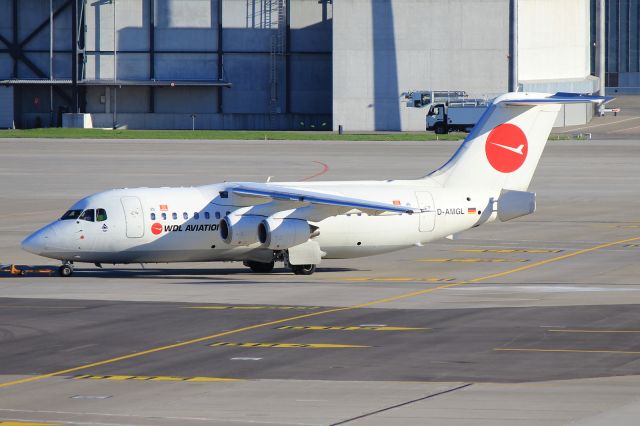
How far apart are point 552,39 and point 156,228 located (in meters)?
95.3

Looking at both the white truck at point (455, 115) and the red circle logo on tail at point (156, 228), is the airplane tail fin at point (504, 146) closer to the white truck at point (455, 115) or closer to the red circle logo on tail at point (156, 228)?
the red circle logo on tail at point (156, 228)

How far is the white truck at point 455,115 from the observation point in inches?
4434

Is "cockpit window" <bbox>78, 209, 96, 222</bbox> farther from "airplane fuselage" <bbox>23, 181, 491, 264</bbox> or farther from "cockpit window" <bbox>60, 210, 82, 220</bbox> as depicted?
"cockpit window" <bbox>60, 210, 82, 220</bbox>

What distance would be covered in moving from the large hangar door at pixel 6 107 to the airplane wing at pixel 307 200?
90.1 meters

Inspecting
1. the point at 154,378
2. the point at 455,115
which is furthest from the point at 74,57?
the point at 154,378

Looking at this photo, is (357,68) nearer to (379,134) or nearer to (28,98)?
(379,134)

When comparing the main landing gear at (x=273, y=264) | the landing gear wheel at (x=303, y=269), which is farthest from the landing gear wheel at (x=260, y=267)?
the landing gear wheel at (x=303, y=269)

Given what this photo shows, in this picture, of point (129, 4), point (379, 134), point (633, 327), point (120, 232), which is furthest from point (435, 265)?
point (129, 4)

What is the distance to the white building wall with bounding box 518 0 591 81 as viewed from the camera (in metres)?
124

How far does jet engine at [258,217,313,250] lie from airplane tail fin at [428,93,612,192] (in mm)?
5895

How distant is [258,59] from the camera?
12681 centimetres

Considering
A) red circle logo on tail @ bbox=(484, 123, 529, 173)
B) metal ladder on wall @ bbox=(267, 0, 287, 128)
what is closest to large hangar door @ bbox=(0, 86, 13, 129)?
metal ladder on wall @ bbox=(267, 0, 287, 128)

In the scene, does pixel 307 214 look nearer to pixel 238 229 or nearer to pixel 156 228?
pixel 238 229

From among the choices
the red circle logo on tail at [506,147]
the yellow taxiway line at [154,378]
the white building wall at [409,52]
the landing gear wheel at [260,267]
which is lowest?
the landing gear wheel at [260,267]
